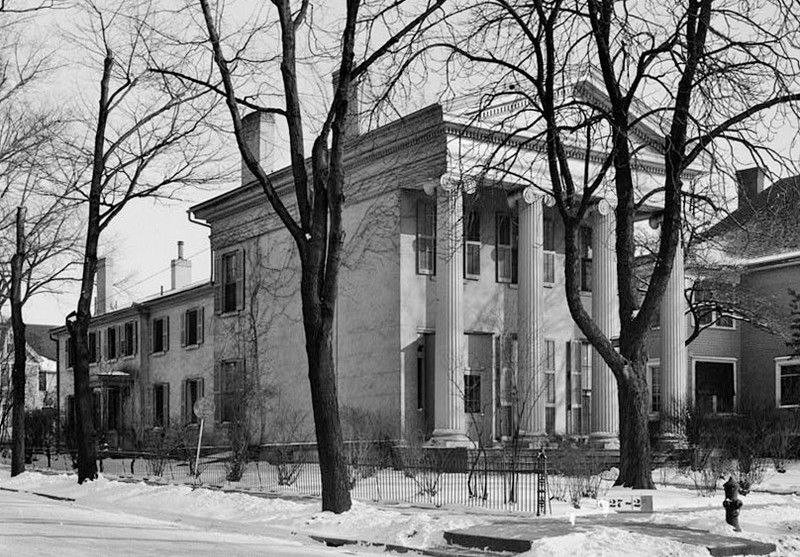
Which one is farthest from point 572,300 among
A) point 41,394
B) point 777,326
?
point 41,394

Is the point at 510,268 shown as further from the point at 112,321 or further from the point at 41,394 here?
the point at 41,394

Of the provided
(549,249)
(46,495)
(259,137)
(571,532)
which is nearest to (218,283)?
(259,137)

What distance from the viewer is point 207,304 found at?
1720 inches

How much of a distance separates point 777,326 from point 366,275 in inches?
563

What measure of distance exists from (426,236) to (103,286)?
1324 inches

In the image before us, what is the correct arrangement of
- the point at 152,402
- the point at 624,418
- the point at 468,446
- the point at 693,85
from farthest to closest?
the point at 152,402 → the point at 468,446 → the point at 624,418 → the point at 693,85

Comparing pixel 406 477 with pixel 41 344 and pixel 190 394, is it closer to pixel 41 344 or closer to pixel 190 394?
pixel 190 394

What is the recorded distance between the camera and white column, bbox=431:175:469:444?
91.4 feet

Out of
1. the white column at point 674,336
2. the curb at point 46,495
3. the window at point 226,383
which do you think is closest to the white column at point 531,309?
the white column at point 674,336

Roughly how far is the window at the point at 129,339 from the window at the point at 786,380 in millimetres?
26493

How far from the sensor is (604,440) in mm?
29969

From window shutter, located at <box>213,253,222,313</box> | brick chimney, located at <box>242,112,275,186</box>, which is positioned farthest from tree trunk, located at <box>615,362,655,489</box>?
window shutter, located at <box>213,253,222,313</box>

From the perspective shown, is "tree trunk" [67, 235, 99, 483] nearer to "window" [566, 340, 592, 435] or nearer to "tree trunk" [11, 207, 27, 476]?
"tree trunk" [11, 207, 27, 476]

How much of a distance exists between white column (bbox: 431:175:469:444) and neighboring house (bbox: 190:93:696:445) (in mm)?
38
